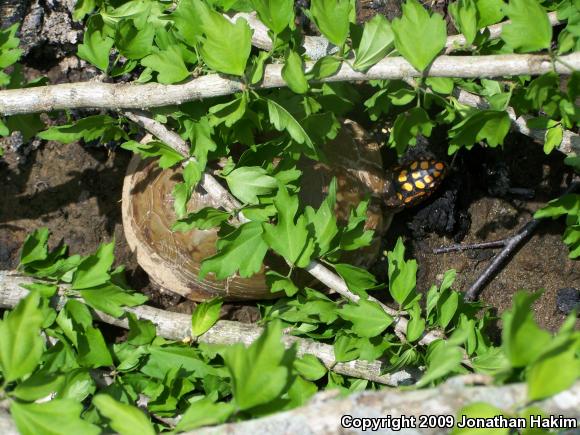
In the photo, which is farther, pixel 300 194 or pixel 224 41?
pixel 300 194

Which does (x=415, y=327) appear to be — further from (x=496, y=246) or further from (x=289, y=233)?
(x=496, y=246)

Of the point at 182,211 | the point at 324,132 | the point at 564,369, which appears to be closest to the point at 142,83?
the point at 182,211

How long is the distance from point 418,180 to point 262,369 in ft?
6.37

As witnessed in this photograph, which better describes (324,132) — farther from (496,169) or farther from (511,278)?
(511,278)

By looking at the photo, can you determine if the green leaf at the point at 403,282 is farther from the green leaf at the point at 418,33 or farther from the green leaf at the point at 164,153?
the green leaf at the point at 164,153

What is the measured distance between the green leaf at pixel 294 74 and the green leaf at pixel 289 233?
34cm

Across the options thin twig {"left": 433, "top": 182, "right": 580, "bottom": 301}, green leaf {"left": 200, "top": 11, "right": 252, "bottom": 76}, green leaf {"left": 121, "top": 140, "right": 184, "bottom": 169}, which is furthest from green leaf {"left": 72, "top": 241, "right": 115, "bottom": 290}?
thin twig {"left": 433, "top": 182, "right": 580, "bottom": 301}

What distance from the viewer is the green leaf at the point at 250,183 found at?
1986 millimetres

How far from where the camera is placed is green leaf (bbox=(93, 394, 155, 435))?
123cm

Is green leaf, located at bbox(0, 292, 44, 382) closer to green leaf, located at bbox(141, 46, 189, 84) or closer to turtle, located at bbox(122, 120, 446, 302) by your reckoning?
green leaf, located at bbox(141, 46, 189, 84)

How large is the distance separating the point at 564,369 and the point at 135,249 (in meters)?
2.43

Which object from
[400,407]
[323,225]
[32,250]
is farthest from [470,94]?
[32,250]

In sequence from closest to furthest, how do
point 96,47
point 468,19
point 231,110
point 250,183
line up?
point 468,19, point 231,110, point 250,183, point 96,47

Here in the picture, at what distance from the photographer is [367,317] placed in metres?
2.01
